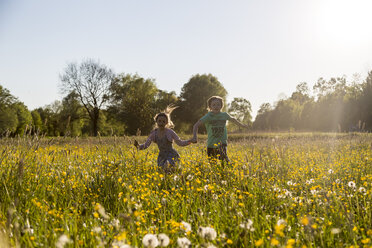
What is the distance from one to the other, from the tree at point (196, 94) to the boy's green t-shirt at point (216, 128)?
3851cm

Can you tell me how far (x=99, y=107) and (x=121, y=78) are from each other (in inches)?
278

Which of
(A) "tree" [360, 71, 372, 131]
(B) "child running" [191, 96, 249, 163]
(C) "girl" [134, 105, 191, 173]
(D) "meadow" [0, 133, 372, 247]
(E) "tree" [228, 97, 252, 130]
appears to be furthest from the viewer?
(E) "tree" [228, 97, 252, 130]

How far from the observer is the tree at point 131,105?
143 feet

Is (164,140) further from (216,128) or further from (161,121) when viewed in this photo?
(216,128)

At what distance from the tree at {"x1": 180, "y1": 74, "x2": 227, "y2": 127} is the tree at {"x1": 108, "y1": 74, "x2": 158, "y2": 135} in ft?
19.4

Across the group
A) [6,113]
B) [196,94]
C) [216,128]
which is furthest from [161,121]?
[6,113]

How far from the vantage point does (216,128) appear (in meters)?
6.59

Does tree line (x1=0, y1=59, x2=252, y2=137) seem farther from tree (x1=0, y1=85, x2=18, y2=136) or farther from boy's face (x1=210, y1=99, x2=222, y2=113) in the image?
boy's face (x1=210, y1=99, x2=222, y2=113)

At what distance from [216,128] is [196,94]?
4025cm

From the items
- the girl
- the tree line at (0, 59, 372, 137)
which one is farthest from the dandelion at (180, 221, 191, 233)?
the tree line at (0, 59, 372, 137)

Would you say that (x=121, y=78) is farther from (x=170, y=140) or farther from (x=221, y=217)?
(x=221, y=217)

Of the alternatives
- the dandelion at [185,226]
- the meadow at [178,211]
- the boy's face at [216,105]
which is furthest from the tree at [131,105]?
the dandelion at [185,226]

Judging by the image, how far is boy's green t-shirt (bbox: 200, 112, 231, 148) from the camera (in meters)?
6.56

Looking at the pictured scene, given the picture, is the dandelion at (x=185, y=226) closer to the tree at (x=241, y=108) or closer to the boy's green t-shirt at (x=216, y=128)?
the boy's green t-shirt at (x=216, y=128)
